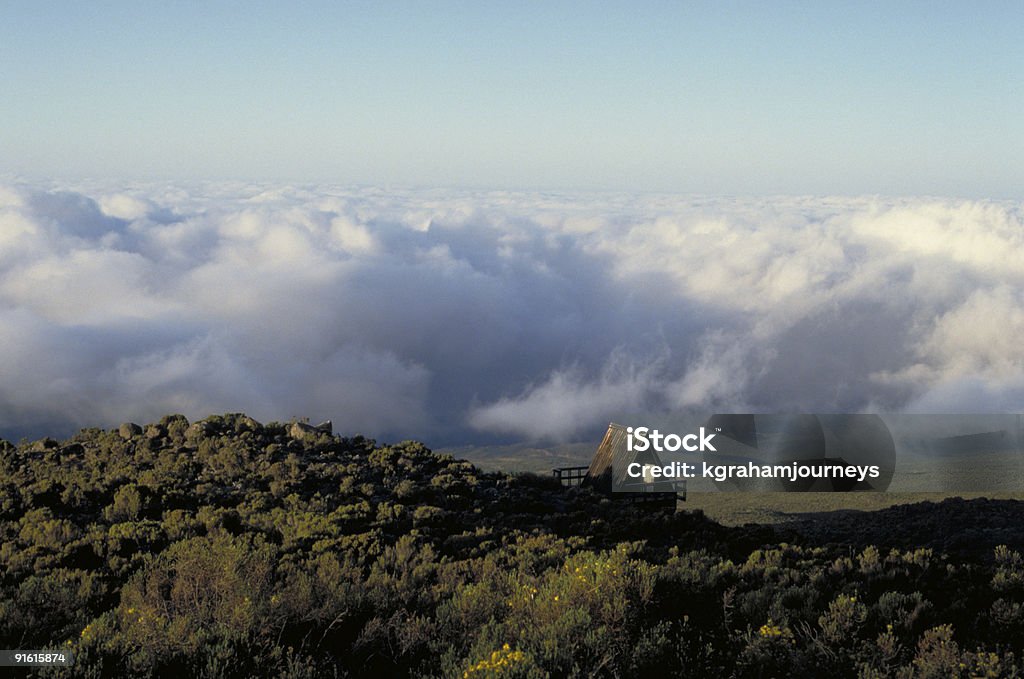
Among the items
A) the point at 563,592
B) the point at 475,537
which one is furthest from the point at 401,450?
the point at 563,592

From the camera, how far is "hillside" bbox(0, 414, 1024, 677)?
9523mm

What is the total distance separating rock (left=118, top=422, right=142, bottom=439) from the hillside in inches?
135

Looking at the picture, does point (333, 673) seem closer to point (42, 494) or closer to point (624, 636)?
point (624, 636)

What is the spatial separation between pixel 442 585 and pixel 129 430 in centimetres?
2114

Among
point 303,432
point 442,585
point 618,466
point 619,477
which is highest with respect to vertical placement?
point 303,432

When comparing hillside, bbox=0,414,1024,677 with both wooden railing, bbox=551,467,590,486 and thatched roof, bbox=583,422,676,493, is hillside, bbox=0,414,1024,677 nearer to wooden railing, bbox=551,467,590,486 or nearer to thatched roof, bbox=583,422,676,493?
thatched roof, bbox=583,422,676,493

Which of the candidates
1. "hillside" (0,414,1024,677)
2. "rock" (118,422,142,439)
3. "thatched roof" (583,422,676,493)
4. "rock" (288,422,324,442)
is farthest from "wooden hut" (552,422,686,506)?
"rock" (118,422,142,439)

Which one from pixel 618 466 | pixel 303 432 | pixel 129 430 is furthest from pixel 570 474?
pixel 129 430

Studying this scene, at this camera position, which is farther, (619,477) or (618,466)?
(618,466)

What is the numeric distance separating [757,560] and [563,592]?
693 centimetres

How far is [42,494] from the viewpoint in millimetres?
22547

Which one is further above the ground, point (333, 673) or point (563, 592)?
point (563, 592)

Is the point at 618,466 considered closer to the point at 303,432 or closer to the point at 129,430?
the point at 303,432

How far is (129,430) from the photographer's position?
100ft
